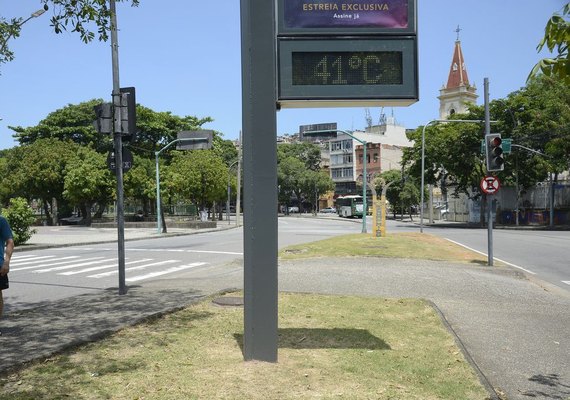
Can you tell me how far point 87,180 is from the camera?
Result: 157 ft

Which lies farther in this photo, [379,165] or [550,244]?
[379,165]

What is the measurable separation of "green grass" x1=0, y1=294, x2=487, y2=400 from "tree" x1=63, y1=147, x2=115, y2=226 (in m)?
43.8

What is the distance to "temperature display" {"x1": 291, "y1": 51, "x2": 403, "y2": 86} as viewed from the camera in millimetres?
5324

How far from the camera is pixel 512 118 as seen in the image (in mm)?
43094

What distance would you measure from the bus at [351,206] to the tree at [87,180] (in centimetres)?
3361

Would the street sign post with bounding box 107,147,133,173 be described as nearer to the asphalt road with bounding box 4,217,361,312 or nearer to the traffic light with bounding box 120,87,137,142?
the traffic light with bounding box 120,87,137,142

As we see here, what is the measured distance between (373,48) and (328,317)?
3.86m

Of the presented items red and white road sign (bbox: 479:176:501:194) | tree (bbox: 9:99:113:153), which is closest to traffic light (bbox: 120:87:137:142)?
red and white road sign (bbox: 479:176:501:194)

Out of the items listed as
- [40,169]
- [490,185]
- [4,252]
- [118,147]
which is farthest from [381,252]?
[40,169]

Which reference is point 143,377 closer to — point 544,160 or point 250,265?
point 250,265

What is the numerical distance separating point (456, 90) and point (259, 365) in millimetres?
91477

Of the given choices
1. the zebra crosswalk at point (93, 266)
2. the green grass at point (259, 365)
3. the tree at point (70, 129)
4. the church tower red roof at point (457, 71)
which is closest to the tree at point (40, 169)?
the tree at point (70, 129)

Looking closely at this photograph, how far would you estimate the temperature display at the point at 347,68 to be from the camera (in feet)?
17.5

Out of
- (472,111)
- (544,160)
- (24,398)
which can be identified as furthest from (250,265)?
(472,111)
